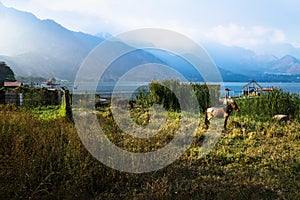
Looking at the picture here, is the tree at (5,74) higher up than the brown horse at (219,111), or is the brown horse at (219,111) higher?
the tree at (5,74)

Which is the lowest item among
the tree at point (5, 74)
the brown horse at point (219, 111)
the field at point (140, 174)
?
the field at point (140, 174)

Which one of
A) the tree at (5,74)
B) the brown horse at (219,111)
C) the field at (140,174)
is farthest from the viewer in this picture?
the tree at (5,74)

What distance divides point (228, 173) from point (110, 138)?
197 centimetres

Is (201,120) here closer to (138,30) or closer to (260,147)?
(260,147)

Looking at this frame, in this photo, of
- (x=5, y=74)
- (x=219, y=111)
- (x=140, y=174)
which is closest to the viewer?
(x=140, y=174)

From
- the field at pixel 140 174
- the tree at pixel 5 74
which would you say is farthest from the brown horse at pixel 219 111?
the tree at pixel 5 74

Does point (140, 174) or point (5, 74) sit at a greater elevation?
point (5, 74)

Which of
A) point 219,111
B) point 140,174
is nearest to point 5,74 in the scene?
point 219,111

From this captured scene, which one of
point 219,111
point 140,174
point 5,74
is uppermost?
point 5,74

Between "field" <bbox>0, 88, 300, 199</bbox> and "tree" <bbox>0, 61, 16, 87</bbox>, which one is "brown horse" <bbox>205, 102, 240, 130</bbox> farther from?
"tree" <bbox>0, 61, 16, 87</bbox>

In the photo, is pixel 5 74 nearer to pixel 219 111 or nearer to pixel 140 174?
pixel 219 111

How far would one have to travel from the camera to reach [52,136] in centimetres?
455

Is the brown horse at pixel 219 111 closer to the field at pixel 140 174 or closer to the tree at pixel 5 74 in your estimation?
the field at pixel 140 174

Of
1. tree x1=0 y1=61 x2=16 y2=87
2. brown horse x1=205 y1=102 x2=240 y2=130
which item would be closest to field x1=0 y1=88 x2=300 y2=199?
brown horse x1=205 y1=102 x2=240 y2=130
